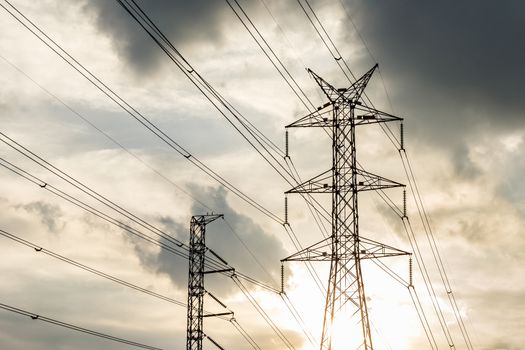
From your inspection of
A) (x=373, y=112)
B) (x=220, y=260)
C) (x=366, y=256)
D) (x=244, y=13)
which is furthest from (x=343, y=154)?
(x=220, y=260)

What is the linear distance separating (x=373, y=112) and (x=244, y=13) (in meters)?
14.7

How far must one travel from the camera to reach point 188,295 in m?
70.9

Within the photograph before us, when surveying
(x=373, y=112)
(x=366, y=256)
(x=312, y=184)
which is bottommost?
(x=366, y=256)

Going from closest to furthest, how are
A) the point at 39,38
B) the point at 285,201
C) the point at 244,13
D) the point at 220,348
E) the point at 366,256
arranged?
the point at 39,38 → the point at 244,13 → the point at 366,256 → the point at 285,201 → the point at 220,348

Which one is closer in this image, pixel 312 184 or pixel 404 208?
pixel 312 184

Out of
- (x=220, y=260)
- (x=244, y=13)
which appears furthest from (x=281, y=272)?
(x=244, y=13)

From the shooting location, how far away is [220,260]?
69500mm

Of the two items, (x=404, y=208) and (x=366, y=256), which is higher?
(x=404, y=208)

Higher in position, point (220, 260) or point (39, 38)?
point (220, 260)

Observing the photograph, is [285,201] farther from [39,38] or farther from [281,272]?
[39,38]

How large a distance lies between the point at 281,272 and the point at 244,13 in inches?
767

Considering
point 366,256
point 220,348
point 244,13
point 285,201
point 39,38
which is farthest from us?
point 220,348

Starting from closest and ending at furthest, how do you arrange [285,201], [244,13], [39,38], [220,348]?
[39,38], [244,13], [285,201], [220,348]

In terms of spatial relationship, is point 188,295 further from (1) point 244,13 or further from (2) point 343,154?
(1) point 244,13
